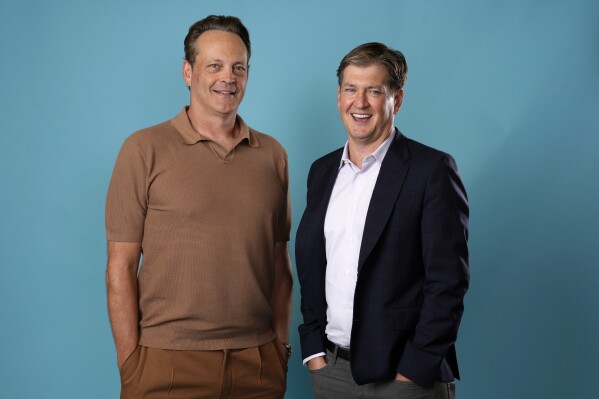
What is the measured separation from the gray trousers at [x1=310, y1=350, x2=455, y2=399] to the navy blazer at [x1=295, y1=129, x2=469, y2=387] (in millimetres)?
43

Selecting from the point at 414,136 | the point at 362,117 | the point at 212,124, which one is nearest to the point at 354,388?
the point at 362,117

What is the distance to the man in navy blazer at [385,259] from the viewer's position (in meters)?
2.00

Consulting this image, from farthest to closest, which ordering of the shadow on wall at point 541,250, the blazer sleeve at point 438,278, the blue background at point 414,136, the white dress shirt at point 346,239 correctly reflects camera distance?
the shadow on wall at point 541,250 → the blue background at point 414,136 → the white dress shirt at point 346,239 → the blazer sleeve at point 438,278

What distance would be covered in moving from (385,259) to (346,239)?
16cm

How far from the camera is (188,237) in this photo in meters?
2.18

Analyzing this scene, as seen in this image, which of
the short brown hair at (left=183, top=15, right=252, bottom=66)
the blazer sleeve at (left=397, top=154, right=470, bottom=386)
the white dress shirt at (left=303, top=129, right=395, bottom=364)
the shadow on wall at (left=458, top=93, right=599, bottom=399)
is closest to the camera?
the blazer sleeve at (left=397, top=154, right=470, bottom=386)

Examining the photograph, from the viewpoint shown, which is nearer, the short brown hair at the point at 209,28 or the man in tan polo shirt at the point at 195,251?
the man in tan polo shirt at the point at 195,251

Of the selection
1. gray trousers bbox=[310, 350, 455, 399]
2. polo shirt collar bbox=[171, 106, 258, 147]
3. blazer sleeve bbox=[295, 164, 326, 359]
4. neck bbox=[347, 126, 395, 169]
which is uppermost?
polo shirt collar bbox=[171, 106, 258, 147]

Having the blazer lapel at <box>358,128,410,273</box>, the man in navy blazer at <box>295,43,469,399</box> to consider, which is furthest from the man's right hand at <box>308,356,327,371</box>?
the blazer lapel at <box>358,128,410,273</box>

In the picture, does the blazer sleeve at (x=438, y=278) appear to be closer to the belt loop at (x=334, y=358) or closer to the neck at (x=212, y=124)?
the belt loop at (x=334, y=358)

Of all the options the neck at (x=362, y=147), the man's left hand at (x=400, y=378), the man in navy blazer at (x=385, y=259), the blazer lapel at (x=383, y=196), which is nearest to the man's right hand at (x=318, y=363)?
the man in navy blazer at (x=385, y=259)

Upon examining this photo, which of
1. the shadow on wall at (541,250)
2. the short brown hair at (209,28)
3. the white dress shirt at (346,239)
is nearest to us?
the white dress shirt at (346,239)

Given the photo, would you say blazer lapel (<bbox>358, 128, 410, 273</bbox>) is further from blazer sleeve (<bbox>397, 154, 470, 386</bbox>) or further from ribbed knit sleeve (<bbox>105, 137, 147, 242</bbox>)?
ribbed knit sleeve (<bbox>105, 137, 147, 242</bbox>)

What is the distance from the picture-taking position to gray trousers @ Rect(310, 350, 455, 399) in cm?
203
